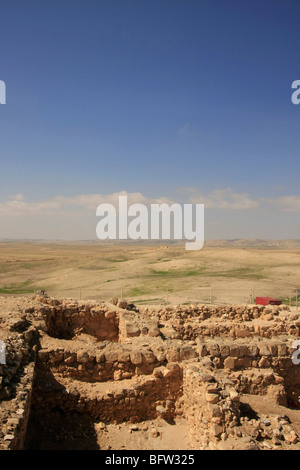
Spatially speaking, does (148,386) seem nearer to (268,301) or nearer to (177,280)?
(268,301)

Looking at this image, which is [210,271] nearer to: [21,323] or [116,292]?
[116,292]

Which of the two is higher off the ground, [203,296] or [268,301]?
[268,301]

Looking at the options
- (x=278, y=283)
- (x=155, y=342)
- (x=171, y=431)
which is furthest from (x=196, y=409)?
(x=278, y=283)

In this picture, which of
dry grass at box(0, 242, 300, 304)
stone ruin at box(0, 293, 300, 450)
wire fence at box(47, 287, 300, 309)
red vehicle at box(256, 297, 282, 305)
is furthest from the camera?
dry grass at box(0, 242, 300, 304)

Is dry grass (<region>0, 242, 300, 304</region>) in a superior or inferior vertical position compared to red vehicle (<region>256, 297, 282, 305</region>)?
inferior

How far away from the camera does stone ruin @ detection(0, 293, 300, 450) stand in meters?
6.50

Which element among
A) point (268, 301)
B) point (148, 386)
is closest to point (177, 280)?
point (268, 301)

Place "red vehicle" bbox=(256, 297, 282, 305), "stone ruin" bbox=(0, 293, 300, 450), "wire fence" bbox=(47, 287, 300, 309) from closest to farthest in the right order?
"stone ruin" bbox=(0, 293, 300, 450), "red vehicle" bbox=(256, 297, 282, 305), "wire fence" bbox=(47, 287, 300, 309)

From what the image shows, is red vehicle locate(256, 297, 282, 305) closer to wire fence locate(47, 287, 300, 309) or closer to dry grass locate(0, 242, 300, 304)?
wire fence locate(47, 287, 300, 309)

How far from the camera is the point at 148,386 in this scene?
7996mm

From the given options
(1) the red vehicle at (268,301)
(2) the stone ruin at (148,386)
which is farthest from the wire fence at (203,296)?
(2) the stone ruin at (148,386)

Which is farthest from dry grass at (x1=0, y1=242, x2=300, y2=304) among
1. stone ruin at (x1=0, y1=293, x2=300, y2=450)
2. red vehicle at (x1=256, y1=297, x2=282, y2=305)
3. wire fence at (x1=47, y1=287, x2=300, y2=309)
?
stone ruin at (x1=0, y1=293, x2=300, y2=450)

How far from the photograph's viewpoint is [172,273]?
40.6m
